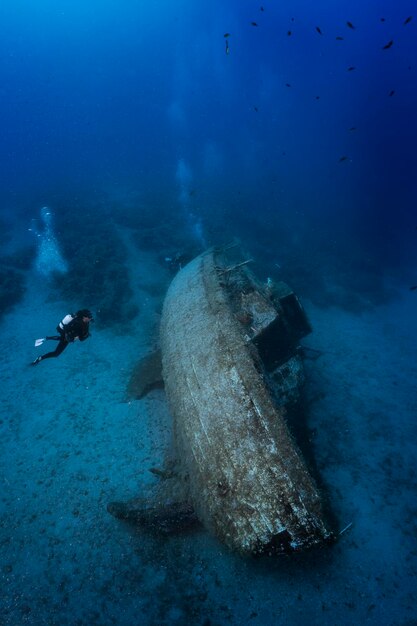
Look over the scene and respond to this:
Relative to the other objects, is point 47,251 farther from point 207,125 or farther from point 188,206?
point 207,125

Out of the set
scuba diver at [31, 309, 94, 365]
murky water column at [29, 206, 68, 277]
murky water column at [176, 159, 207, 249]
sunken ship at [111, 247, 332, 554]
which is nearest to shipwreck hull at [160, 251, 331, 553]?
sunken ship at [111, 247, 332, 554]

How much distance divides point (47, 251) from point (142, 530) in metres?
13.1

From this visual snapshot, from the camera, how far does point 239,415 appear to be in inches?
161

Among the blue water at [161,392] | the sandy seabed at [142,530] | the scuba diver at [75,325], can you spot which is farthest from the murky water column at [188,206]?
the scuba diver at [75,325]

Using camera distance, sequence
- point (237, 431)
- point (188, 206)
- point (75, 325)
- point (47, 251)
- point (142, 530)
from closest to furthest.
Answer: point (237, 431)
point (142, 530)
point (75, 325)
point (47, 251)
point (188, 206)

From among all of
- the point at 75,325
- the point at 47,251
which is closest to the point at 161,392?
the point at 75,325

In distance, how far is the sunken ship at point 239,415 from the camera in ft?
11.5

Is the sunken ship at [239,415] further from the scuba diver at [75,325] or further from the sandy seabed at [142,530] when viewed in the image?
the scuba diver at [75,325]

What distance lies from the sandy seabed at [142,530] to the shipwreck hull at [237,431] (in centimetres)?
127

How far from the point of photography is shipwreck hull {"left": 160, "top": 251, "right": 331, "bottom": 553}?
3.49m

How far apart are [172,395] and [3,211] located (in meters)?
22.0

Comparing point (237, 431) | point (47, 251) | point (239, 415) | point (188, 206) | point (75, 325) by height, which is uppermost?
point (188, 206)

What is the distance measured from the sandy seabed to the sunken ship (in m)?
0.91

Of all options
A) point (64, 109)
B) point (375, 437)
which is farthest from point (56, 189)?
point (64, 109)
